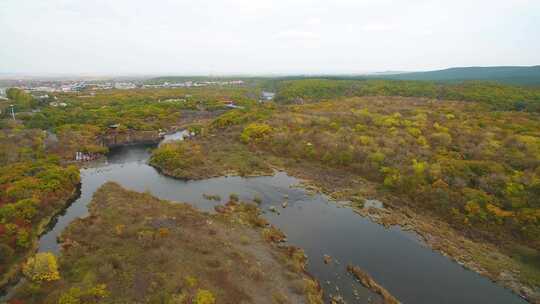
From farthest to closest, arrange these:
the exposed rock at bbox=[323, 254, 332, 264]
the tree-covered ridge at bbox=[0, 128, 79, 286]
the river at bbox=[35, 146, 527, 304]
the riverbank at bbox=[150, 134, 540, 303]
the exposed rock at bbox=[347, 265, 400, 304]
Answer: the exposed rock at bbox=[323, 254, 332, 264], the tree-covered ridge at bbox=[0, 128, 79, 286], the riverbank at bbox=[150, 134, 540, 303], the river at bbox=[35, 146, 527, 304], the exposed rock at bbox=[347, 265, 400, 304]

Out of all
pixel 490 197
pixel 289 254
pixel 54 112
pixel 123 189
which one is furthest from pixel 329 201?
pixel 54 112

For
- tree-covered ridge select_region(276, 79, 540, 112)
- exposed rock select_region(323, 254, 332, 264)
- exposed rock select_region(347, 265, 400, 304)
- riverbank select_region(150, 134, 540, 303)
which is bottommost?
exposed rock select_region(347, 265, 400, 304)

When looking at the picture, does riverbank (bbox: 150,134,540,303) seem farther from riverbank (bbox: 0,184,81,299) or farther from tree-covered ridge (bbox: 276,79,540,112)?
tree-covered ridge (bbox: 276,79,540,112)

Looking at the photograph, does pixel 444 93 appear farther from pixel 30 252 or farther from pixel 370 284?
pixel 30 252

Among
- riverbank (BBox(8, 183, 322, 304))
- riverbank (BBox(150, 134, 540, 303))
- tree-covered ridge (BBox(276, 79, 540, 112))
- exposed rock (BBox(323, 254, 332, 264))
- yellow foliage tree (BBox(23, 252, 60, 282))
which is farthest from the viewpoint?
tree-covered ridge (BBox(276, 79, 540, 112))

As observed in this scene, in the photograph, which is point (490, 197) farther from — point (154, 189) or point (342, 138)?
point (154, 189)

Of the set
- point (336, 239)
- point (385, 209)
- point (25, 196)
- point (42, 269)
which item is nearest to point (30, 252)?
point (42, 269)

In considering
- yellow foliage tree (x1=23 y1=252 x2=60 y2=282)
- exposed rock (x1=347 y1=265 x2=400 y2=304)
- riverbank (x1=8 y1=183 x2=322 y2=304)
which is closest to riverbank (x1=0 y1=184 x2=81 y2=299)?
yellow foliage tree (x1=23 y1=252 x2=60 y2=282)

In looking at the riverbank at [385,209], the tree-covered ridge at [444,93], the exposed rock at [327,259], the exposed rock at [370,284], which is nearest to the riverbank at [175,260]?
the exposed rock at [327,259]
